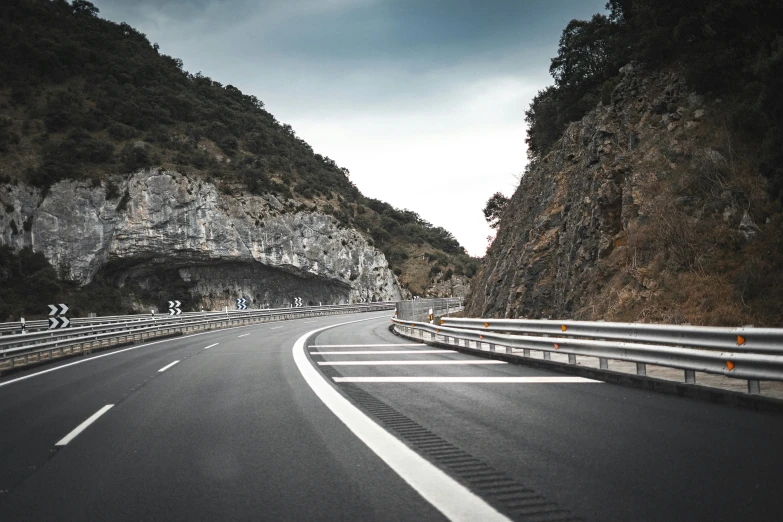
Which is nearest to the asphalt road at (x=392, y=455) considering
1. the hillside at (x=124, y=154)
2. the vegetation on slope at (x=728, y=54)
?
the vegetation on slope at (x=728, y=54)

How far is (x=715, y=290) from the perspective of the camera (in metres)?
12.9

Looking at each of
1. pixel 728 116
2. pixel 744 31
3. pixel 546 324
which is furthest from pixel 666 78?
pixel 546 324

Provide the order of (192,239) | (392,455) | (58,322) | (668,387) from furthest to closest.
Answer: (192,239) → (58,322) → (668,387) → (392,455)

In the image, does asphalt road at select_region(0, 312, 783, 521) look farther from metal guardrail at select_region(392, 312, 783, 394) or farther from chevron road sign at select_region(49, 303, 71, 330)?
chevron road sign at select_region(49, 303, 71, 330)

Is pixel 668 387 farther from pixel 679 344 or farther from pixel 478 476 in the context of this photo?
pixel 478 476

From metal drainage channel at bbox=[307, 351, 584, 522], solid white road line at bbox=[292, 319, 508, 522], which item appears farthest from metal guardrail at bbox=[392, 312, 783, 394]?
solid white road line at bbox=[292, 319, 508, 522]

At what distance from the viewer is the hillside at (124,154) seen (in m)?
48.8

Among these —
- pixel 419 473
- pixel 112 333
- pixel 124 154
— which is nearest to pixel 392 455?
pixel 419 473

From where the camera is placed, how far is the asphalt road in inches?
133

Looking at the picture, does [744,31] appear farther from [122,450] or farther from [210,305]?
[210,305]

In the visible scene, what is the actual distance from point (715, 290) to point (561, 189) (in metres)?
12.5

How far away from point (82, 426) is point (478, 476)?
4.97 metres

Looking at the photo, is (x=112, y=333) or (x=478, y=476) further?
(x=112, y=333)

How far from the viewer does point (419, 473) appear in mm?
3965
